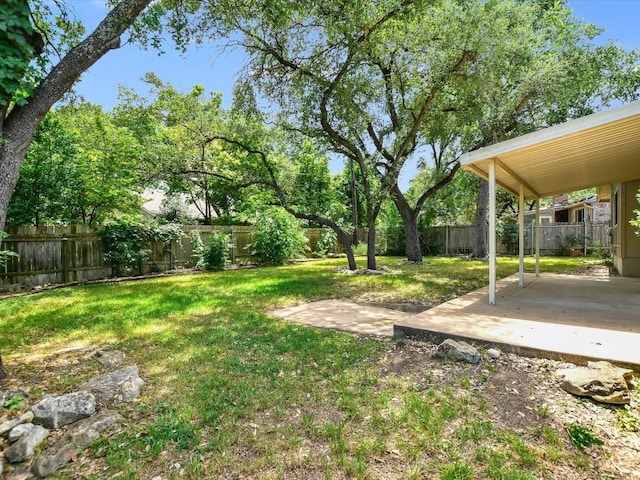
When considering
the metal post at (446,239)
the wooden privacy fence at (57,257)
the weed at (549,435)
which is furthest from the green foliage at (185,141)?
the metal post at (446,239)

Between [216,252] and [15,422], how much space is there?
931cm

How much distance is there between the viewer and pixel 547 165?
6.08m

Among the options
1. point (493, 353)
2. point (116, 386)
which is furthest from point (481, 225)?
point (116, 386)

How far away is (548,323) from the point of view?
4.20 m

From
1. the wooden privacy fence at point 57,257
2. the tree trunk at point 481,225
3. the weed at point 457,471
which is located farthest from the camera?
the tree trunk at point 481,225

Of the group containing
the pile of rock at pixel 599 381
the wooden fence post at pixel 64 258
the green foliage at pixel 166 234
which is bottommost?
the pile of rock at pixel 599 381

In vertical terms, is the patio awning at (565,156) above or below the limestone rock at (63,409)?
above

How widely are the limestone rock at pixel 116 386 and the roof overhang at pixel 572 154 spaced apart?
4.95 meters

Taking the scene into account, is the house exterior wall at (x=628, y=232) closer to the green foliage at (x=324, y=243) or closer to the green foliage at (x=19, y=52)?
the green foliage at (x=19, y=52)

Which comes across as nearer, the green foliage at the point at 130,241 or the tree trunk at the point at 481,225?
the green foliage at the point at 130,241

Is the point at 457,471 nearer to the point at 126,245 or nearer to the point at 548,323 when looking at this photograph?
the point at 548,323

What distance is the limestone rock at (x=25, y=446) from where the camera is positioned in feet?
7.06

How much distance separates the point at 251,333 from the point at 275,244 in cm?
867

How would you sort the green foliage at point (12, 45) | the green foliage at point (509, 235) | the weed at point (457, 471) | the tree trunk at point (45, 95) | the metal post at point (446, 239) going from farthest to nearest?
the metal post at point (446, 239), the green foliage at point (509, 235), the tree trunk at point (45, 95), the green foliage at point (12, 45), the weed at point (457, 471)
